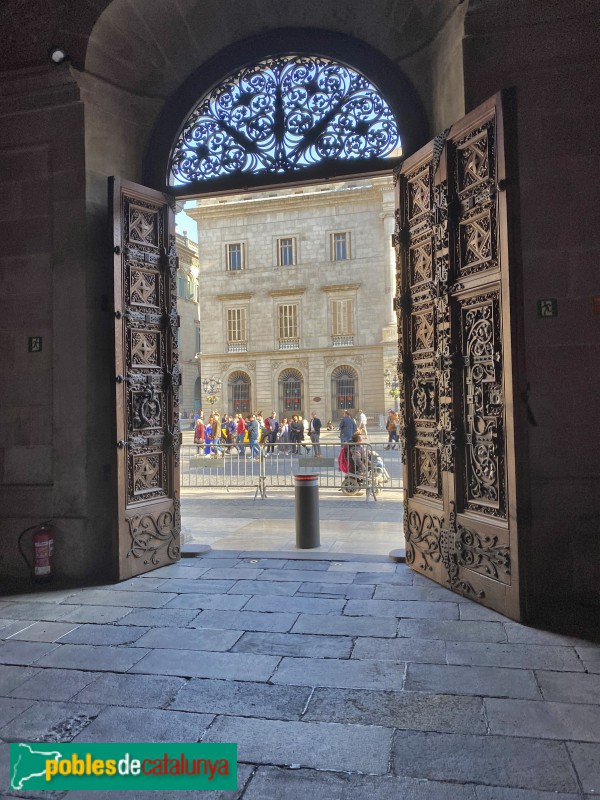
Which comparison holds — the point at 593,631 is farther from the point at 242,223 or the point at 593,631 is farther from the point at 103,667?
the point at 242,223

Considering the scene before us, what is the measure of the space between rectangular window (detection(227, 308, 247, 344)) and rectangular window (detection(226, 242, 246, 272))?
7.71 ft

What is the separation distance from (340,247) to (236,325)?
7.29m

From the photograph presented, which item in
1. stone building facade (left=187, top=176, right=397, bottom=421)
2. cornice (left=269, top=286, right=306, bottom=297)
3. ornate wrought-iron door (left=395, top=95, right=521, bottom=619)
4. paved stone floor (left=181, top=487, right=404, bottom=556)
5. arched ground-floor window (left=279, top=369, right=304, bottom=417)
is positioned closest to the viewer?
ornate wrought-iron door (left=395, top=95, right=521, bottom=619)

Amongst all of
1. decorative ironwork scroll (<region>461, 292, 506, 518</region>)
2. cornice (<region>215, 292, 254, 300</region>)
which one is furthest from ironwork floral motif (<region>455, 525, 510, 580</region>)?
cornice (<region>215, 292, 254, 300</region>)

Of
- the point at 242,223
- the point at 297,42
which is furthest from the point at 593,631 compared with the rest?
the point at 242,223

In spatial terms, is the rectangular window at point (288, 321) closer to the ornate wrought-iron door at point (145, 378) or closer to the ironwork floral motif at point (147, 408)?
the ornate wrought-iron door at point (145, 378)

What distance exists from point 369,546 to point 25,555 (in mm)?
3330

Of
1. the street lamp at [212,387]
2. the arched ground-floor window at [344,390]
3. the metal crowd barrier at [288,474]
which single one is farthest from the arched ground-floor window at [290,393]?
the metal crowd barrier at [288,474]

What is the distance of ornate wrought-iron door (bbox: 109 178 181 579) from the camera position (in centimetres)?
502

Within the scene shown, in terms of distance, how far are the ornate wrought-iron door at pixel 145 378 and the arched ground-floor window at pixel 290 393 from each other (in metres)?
26.7

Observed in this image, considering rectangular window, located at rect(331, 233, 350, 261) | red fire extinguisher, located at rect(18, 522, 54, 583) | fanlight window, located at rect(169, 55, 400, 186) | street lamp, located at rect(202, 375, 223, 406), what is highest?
rectangular window, located at rect(331, 233, 350, 261)

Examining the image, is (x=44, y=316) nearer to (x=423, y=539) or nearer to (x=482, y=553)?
(x=423, y=539)

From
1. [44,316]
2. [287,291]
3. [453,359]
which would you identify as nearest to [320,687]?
[453,359]

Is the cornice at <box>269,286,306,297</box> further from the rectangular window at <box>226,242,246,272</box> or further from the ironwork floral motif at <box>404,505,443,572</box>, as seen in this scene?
the ironwork floral motif at <box>404,505,443,572</box>
